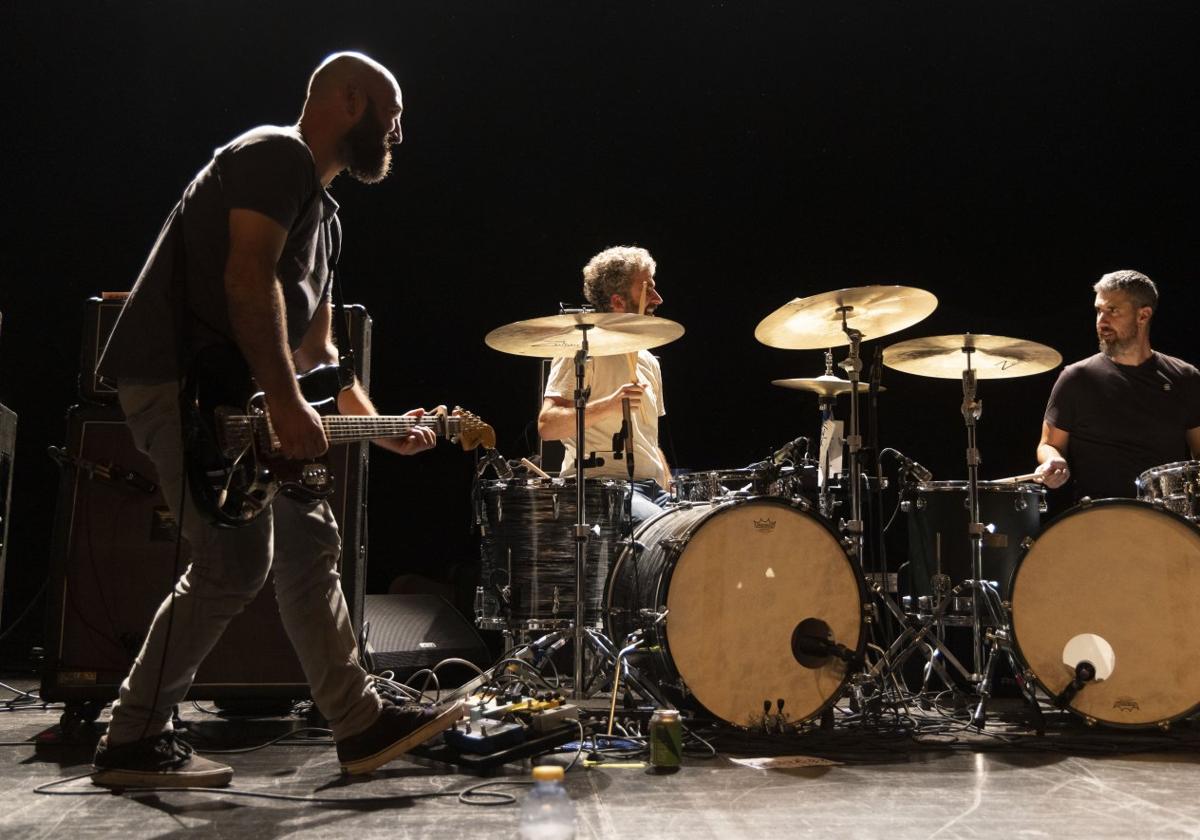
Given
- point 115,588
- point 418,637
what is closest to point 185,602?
point 115,588

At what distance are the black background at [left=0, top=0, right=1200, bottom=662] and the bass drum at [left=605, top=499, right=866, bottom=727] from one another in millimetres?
3055

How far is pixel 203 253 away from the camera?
8.50ft

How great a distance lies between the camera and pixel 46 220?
19.9ft

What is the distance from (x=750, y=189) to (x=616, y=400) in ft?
10.1

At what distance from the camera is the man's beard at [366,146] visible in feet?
9.34

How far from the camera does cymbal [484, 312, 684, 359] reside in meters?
3.91

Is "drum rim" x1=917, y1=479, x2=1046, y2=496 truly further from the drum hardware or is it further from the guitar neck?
the guitar neck

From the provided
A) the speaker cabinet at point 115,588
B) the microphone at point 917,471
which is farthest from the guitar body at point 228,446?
the microphone at point 917,471

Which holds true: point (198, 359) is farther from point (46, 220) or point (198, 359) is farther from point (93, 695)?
point (46, 220)

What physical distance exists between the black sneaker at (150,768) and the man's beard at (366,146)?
159 cm

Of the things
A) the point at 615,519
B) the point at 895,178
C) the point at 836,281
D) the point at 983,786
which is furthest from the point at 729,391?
the point at 983,786

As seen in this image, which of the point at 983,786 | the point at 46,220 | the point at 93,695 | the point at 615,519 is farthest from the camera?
the point at 46,220

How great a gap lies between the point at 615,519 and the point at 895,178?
375 cm

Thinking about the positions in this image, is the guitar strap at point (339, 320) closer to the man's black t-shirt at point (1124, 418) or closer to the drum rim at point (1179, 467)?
the drum rim at point (1179, 467)
